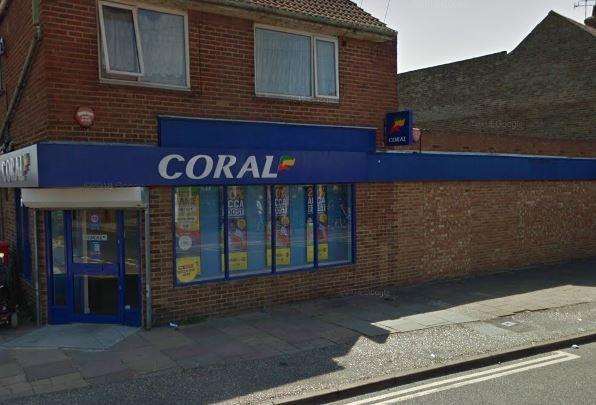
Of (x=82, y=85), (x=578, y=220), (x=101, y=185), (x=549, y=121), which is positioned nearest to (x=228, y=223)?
(x=101, y=185)

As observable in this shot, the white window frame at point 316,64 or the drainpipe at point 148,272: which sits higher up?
the white window frame at point 316,64

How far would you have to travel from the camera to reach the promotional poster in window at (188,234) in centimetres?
845

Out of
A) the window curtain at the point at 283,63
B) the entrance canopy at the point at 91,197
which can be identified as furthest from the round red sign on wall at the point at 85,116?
the window curtain at the point at 283,63

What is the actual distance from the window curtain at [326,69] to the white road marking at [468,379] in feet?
18.7

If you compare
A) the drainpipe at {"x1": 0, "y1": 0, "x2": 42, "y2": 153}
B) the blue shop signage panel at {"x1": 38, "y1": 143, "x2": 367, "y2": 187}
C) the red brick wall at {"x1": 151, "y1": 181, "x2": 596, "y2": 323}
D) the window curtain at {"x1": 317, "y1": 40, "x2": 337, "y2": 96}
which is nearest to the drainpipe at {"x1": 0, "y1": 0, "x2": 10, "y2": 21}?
the drainpipe at {"x1": 0, "y1": 0, "x2": 42, "y2": 153}

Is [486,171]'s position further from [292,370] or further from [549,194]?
[292,370]

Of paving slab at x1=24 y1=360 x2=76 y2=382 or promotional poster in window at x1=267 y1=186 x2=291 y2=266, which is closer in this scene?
paving slab at x1=24 y1=360 x2=76 y2=382

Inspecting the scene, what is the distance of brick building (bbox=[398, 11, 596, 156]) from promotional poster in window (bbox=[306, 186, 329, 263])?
8156 mm

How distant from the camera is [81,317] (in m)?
8.29

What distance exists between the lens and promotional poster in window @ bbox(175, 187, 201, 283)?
8.45m

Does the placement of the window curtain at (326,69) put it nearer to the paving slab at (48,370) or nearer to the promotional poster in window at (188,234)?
the promotional poster in window at (188,234)

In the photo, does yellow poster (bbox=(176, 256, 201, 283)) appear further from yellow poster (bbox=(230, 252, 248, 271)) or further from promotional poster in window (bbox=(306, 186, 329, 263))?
promotional poster in window (bbox=(306, 186, 329, 263))

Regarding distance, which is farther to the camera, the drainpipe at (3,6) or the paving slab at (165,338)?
the drainpipe at (3,6)

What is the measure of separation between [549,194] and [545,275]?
2542 millimetres
